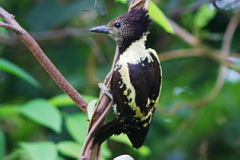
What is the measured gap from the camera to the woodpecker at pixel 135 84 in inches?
65.5

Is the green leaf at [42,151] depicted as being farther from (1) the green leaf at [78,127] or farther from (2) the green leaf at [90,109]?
(2) the green leaf at [90,109]

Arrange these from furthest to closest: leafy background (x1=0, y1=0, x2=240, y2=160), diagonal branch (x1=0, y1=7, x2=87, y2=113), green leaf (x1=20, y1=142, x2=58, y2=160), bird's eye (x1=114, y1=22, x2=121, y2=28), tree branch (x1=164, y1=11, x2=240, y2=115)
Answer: leafy background (x1=0, y1=0, x2=240, y2=160) → tree branch (x1=164, y1=11, x2=240, y2=115) → green leaf (x1=20, y1=142, x2=58, y2=160) → bird's eye (x1=114, y1=22, x2=121, y2=28) → diagonal branch (x1=0, y1=7, x2=87, y2=113)

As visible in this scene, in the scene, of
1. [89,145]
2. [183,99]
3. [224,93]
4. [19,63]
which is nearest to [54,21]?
[19,63]

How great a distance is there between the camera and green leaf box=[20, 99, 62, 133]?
2043 mm

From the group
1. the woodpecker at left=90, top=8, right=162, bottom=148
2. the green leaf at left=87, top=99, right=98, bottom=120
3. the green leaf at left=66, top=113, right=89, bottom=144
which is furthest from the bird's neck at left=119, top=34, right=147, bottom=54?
the green leaf at left=66, top=113, right=89, bottom=144

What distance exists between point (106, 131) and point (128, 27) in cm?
43

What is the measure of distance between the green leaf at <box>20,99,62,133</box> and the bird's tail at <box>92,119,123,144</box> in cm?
41

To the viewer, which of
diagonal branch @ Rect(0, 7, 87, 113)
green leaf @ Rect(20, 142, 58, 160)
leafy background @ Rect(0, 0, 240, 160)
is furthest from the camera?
leafy background @ Rect(0, 0, 240, 160)

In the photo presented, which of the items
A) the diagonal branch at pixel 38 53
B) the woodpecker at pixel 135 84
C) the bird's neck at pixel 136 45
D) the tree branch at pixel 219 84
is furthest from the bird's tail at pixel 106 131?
the tree branch at pixel 219 84

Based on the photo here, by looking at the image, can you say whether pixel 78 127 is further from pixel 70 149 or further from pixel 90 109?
pixel 90 109

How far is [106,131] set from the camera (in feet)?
5.16

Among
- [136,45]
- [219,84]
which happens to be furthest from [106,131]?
[219,84]

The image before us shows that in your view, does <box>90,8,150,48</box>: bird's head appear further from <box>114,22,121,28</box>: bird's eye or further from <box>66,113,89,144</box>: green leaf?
<box>66,113,89,144</box>: green leaf

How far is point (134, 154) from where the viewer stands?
137 inches
